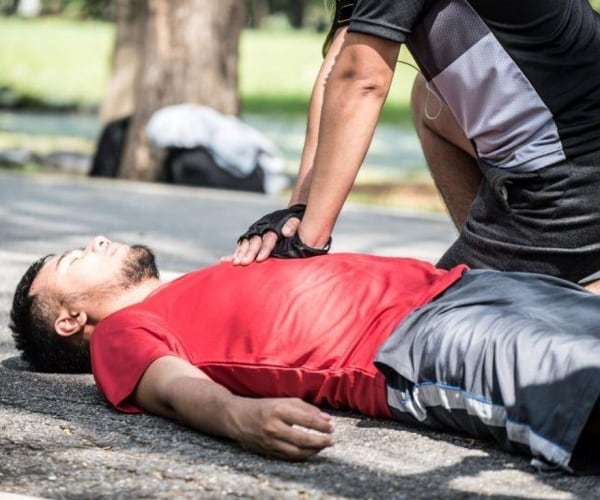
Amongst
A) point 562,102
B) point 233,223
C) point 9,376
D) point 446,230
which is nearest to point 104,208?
point 233,223

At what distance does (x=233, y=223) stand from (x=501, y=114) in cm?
381

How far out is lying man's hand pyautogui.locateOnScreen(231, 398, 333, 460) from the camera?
8.53ft

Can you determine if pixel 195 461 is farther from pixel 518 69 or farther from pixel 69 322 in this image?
pixel 518 69

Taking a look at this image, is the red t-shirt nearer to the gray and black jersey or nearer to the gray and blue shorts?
the gray and blue shorts

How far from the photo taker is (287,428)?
2.61m

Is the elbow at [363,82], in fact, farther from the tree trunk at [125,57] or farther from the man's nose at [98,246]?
the tree trunk at [125,57]

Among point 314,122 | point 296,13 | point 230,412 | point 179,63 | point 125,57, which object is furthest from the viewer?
point 296,13

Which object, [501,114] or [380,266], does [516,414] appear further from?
[501,114]

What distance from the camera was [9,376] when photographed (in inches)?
138

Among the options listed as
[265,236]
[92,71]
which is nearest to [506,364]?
[265,236]

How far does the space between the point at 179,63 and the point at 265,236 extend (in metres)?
6.26

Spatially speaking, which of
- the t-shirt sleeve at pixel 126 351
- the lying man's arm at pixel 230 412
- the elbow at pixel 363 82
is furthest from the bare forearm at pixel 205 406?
the elbow at pixel 363 82

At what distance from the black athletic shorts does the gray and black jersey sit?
0.05m

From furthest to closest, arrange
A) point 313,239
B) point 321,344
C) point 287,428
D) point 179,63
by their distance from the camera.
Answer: point 179,63
point 313,239
point 321,344
point 287,428
